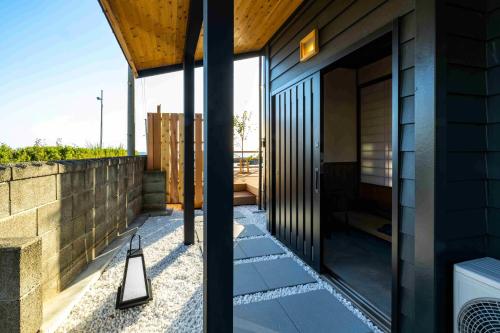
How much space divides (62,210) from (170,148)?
3137mm

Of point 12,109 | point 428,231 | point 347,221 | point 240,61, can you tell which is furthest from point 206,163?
point 12,109

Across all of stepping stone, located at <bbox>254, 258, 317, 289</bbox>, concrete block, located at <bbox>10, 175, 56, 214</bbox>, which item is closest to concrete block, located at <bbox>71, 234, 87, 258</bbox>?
concrete block, located at <bbox>10, 175, 56, 214</bbox>

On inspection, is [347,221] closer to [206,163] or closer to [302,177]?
[302,177]

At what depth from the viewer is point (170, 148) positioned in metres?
5.05

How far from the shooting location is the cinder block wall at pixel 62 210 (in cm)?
148

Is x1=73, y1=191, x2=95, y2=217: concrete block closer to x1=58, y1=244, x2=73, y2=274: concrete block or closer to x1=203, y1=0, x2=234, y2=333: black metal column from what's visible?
x1=58, y1=244, x2=73, y2=274: concrete block

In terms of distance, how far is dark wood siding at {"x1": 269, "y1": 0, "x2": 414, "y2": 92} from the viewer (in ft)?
5.58

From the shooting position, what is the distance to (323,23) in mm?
2408

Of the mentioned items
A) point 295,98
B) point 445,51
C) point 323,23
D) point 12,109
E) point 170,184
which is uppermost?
point 12,109

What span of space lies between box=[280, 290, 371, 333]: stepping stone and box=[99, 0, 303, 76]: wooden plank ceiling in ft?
9.43

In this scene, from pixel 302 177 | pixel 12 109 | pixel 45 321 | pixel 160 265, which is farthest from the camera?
pixel 12 109

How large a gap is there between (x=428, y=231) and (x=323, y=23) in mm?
2116

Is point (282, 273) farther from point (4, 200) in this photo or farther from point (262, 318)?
point (4, 200)

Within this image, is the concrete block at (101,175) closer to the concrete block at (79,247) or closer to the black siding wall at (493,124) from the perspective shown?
the concrete block at (79,247)
